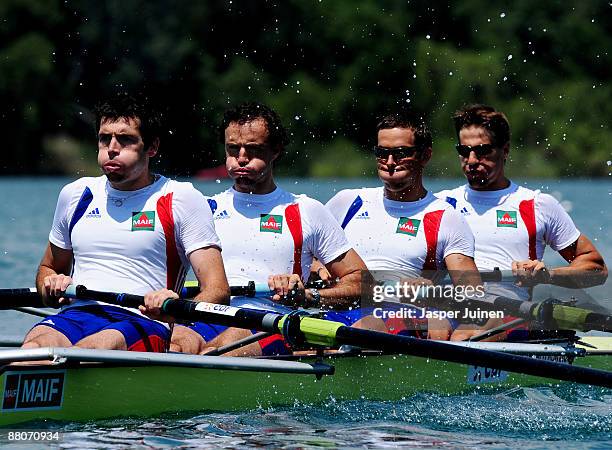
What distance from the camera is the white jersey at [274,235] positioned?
302 inches

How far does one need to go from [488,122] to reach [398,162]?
1161mm

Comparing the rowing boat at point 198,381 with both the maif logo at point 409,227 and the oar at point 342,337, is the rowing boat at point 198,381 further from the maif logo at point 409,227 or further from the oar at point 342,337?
the maif logo at point 409,227

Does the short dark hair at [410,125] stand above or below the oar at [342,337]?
above

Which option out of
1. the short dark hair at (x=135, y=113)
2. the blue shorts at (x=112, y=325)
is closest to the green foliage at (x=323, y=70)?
the short dark hair at (x=135, y=113)

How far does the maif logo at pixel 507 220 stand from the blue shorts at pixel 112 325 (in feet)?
10.8

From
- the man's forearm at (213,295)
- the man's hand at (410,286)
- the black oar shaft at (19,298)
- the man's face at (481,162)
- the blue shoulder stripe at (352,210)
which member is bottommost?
the black oar shaft at (19,298)

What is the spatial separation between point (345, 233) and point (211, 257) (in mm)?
1954

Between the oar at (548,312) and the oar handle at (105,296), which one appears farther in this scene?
the oar at (548,312)

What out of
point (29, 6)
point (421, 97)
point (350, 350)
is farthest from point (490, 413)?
point (29, 6)

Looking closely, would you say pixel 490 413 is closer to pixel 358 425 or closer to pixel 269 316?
pixel 358 425

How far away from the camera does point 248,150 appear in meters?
7.62

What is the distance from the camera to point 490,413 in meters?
7.45

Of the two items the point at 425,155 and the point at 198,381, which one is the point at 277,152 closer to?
the point at 425,155

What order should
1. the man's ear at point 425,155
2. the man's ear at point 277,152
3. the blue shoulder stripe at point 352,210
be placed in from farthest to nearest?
the blue shoulder stripe at point 352,210 < the man's ear at point 425,155 < the man's ear at point 277,152
